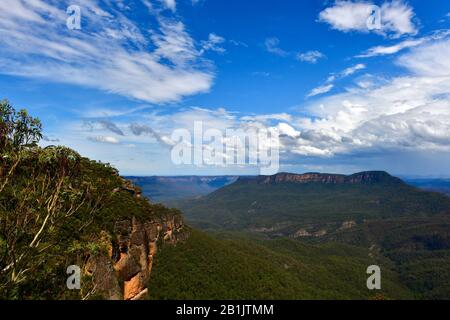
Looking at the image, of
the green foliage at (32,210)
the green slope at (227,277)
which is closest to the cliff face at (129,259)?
the green slope at (227,277)

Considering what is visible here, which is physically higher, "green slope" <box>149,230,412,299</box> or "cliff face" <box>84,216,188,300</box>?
"cliff face" <box>84,216,188,300</box>

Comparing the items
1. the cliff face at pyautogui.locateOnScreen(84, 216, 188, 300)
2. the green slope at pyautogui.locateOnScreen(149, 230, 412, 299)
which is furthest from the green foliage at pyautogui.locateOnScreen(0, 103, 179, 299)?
the green slope at pyautogui.locateOnScreen(149, 230, 412, 299)

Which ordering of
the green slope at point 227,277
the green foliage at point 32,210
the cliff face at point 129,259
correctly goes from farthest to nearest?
the green slope at point 227,277 < the cliff face at point 129,259 < the green foliage at point 32,210

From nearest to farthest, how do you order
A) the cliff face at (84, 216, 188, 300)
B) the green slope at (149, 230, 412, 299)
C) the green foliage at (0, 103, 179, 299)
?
the green foliage at (0, 103, 179, 299), the cliff face at (84, 216, 188, 300), the green slope at (149, 230, 412, 299)

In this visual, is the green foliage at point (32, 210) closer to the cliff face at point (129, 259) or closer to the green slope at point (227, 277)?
the cliff face at point (129, 259)

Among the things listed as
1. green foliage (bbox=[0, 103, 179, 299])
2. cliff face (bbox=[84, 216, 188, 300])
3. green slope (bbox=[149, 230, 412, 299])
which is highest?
green foliage (bbox=[0, 103, 179, 299])

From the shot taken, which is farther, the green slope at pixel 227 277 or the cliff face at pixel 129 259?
the green slope at pixel 227 277

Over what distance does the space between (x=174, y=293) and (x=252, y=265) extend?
27.6m

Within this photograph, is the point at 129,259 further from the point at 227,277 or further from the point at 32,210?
the point at 32,210

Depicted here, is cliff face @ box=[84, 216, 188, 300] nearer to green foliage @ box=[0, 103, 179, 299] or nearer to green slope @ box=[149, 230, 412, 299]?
green slope @ box=[149, 230, 412, 299]

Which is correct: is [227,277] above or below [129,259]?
below

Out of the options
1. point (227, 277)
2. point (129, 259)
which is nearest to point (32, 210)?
point (129, 259)

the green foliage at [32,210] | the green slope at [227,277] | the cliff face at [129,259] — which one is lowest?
the green slope at [227,277]
